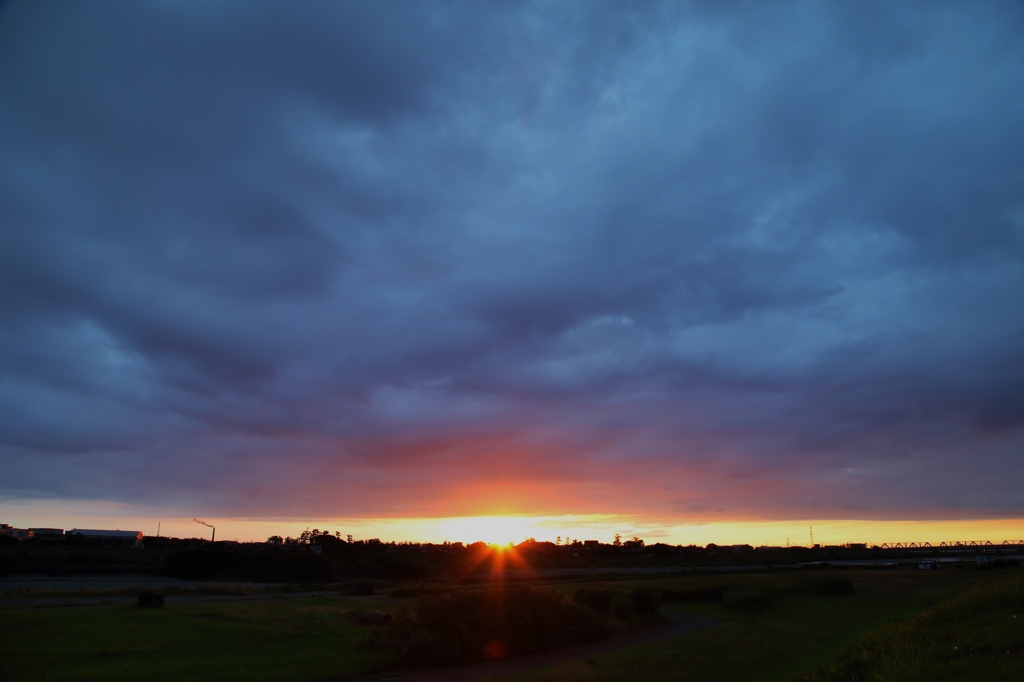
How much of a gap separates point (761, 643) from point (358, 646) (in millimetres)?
18807

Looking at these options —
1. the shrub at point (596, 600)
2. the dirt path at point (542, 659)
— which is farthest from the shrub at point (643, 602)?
the shrub at point (596, 600)

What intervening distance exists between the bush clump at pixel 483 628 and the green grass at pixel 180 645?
193cm

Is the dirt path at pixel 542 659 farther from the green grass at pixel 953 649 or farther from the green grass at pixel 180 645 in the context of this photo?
the green grass at pixel 953 649

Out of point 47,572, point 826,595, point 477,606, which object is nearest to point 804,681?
point 477,606

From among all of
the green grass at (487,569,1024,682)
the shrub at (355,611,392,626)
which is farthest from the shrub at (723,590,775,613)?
the shrub at (355,611,392,626)

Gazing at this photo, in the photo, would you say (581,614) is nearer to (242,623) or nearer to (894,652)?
(242,623)

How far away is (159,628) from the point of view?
1168 inches

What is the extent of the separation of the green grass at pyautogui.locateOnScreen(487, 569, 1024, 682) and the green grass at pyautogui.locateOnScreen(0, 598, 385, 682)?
8583 mm

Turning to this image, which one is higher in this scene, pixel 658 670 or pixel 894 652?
pixel 894 652

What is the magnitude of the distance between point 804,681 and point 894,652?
189 centimetres

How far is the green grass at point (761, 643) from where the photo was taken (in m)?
22.4

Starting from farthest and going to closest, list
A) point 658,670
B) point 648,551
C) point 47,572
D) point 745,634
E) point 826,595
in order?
point 648,551 → point 47,572 → point 826,595 → point 745,634 → point 658,670

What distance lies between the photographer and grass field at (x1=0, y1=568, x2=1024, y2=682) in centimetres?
1327

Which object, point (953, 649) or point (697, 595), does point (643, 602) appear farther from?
point (953, 649)
